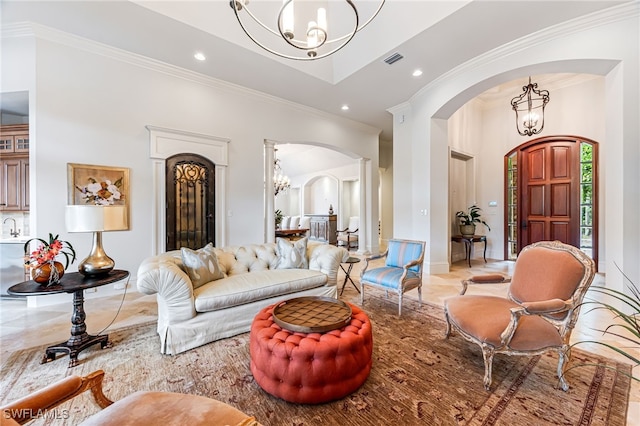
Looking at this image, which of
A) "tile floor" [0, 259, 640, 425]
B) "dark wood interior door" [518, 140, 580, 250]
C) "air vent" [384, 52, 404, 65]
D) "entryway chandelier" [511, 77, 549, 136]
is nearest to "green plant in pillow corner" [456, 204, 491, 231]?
"dark wood interior door" [518, 140, 580, 250]

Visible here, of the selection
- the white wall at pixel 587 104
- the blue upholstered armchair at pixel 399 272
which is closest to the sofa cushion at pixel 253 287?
the blue upholstered armchair at pixel 399 272

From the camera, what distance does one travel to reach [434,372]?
2018mm

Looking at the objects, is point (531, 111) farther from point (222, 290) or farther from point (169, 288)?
point (169, 288)

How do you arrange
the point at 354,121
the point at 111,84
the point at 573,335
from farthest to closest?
the point at 354,121 < the point at 111,84 < the point at 573,335

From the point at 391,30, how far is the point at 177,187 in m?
4.11

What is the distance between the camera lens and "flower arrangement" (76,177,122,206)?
12.0ft

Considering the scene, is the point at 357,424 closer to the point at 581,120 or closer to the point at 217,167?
the point at 217,167

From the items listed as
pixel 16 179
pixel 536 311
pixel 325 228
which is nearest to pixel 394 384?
pixel 536 311

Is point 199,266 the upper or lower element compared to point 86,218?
lower

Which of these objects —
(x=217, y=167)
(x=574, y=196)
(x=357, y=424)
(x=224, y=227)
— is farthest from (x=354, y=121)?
(x=357, y=424)

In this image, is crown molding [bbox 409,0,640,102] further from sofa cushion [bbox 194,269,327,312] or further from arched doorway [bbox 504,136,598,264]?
sofa cushion [bbox 194,269,327,312]

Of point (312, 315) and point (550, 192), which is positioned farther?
point (550, 192)

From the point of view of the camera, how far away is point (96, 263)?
237cm

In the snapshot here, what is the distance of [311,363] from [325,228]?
300 inches
